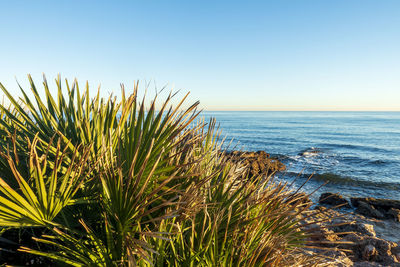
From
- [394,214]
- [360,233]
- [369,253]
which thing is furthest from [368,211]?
[369,253]

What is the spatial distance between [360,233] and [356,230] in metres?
0.78

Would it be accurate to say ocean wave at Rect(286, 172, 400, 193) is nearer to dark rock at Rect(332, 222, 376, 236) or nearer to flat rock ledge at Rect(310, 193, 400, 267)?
flat rock ledge at Rect(310, 193, 400, 267)

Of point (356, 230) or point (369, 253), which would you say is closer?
point (369, 253)

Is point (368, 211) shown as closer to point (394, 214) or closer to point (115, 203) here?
point (394, 214)

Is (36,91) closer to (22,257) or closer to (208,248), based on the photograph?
Result: (22,257)

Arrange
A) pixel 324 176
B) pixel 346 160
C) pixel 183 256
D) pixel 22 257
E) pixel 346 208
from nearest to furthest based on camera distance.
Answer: pixel 183 256 < pixel 22 257 < pixel 346 208 < pixel 324 176 < pixel 346 160

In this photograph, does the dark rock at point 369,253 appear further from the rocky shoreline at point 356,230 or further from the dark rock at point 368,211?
the dark rock at point 368,211

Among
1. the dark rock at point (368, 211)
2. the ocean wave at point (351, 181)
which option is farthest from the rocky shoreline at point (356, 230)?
the ocean wave at point (351, 181)

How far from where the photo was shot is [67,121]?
2.18 meters

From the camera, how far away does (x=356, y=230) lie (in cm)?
652

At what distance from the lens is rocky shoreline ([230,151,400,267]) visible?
269 cm

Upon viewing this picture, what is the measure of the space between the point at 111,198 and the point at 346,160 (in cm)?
2329

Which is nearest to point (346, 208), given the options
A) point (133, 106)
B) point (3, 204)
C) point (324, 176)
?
point (324, 176)

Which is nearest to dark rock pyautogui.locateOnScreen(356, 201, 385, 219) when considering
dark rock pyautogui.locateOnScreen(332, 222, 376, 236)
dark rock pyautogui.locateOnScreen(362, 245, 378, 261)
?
dark rock pyautogui.locateOnScreen(332, 222, 376, 236)
